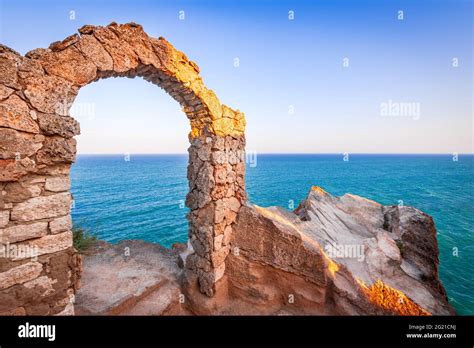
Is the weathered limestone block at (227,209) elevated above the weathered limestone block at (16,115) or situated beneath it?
situated beneath

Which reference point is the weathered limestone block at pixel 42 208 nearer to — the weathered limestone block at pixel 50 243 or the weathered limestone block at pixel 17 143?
the weathered limestone block at pixel 50 243

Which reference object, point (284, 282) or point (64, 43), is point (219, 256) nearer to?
point (284, 282)

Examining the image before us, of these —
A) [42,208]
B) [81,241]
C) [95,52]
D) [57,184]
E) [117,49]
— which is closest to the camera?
[42,208]

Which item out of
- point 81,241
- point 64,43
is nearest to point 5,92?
point 64,43

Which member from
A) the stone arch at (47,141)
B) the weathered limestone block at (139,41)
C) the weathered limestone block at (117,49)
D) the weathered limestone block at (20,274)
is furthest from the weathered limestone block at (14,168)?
the weathered limestone block at (139,41)

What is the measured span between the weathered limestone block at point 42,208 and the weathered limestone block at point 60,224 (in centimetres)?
8

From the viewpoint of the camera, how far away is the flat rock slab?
17.1 ft

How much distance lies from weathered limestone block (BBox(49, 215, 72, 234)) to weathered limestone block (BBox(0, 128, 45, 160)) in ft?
3.14

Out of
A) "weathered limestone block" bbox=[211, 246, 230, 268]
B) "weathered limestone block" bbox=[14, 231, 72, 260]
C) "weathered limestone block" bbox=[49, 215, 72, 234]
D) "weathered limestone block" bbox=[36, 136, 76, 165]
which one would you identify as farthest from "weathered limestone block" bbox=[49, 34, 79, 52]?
"weathered limestone block" bbox=[211, 246, 230, 268]

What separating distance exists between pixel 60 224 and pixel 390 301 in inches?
316

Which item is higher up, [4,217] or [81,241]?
[4,217]

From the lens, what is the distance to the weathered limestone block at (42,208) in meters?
2.95

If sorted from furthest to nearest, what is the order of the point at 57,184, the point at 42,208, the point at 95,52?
1. the point at 95,52
2. the point at 57,184
3. the point at 42,208

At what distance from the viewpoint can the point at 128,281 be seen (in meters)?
6.00
